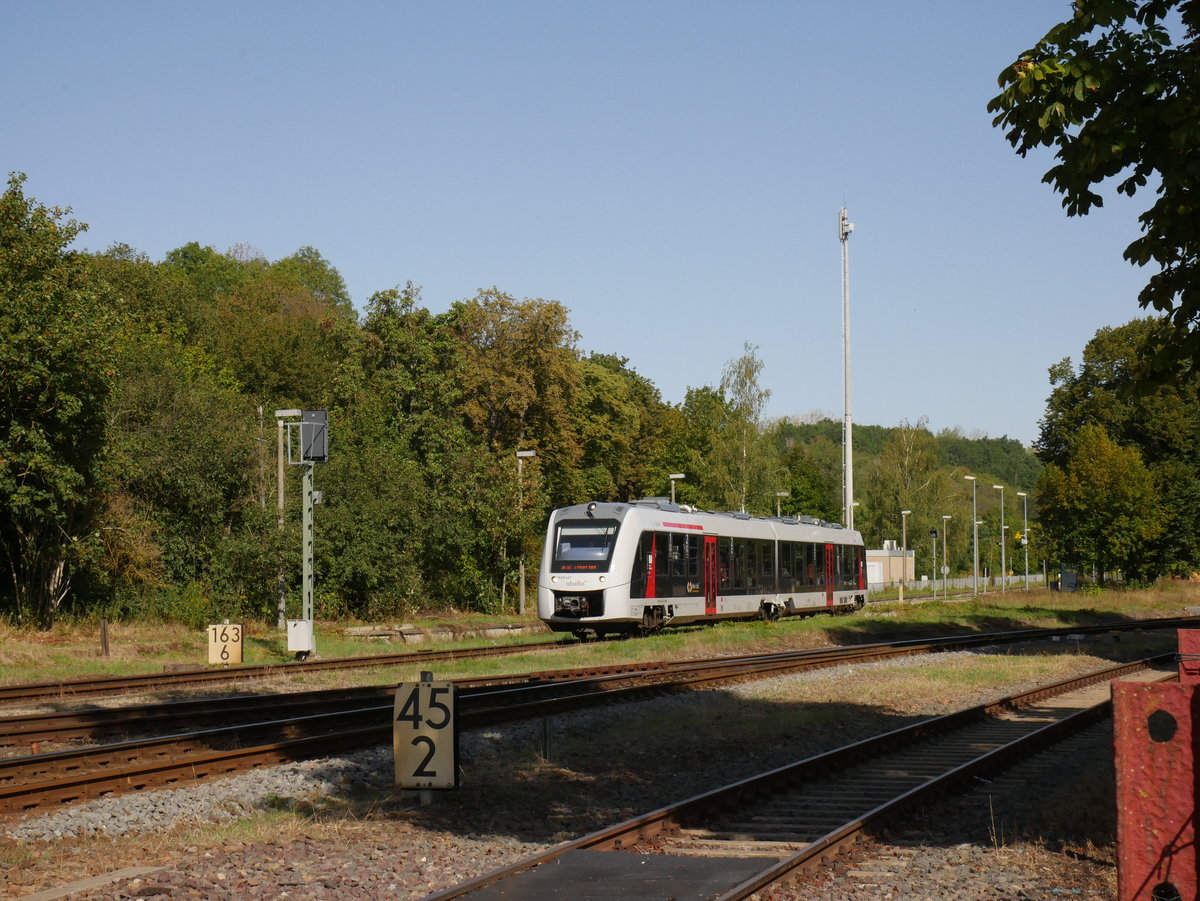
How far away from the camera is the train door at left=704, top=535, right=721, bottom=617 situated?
109 ft

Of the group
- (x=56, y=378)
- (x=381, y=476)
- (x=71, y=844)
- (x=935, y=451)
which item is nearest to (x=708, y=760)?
(x=71, y=844)

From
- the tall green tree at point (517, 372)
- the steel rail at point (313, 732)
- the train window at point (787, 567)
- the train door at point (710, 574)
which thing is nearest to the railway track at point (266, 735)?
the steel rail at point (313, 732)

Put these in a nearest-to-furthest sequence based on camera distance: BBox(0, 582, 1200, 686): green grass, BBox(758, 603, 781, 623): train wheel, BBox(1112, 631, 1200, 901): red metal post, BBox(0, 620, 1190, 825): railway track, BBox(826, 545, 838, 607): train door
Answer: BBox(1112, 631, 1200, 901): red metal post, BBox(0, 620, 1190, 825): railway track, BBox(0, 582, 1200, 686): green grass, BBox(758, 603, 781, 623): train wheel, BBox(826, 545, 838, 607): train door

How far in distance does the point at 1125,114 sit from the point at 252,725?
36.1 feet

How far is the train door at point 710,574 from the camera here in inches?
1307

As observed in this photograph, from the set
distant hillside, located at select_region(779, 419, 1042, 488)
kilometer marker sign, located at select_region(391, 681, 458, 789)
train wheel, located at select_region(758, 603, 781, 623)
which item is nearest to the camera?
kilometer marker sign, located at select_region(391, 681, 458, 789)

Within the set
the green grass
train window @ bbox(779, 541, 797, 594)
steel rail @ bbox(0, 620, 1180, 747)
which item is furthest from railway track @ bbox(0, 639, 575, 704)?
train window @ bbox(779, 541, 797, 594)

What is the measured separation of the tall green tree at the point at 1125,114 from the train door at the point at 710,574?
82.2 ft

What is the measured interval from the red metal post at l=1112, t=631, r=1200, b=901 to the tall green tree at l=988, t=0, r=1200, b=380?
4255 millimetres

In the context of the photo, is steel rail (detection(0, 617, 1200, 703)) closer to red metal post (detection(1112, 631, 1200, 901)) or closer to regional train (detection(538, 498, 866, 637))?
regional train (detection(538, 498, 866, 637))

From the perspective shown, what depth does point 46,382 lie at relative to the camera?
28938mm

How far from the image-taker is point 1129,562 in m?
57.6

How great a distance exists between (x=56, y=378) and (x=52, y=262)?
3020mm

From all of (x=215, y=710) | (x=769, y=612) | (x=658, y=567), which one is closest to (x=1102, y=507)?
(x=769, y=612)
